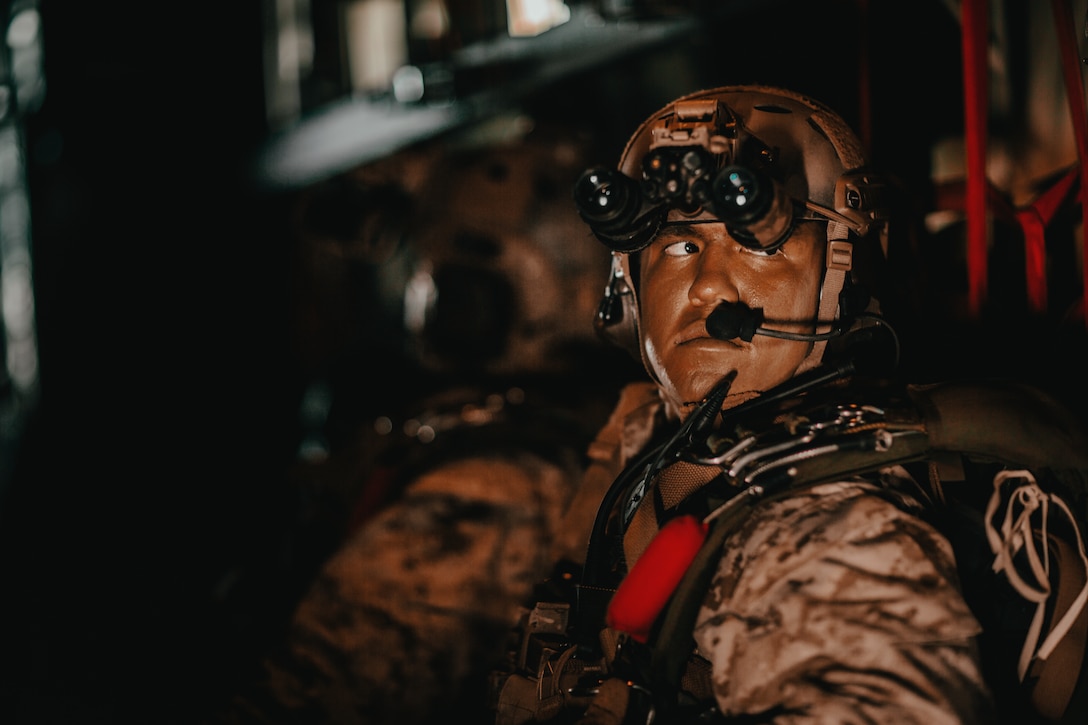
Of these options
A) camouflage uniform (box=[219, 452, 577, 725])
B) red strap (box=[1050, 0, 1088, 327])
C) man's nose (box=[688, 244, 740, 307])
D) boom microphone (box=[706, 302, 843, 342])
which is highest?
red strap (box=[1050, 0, 1088, 327])

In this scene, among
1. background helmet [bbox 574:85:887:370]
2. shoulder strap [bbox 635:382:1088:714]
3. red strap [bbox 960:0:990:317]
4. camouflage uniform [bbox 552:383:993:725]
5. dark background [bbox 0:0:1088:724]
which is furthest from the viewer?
dark background [bbox 0:0:1088:724]

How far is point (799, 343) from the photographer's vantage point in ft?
5.84

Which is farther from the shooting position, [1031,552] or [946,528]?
[946,528]

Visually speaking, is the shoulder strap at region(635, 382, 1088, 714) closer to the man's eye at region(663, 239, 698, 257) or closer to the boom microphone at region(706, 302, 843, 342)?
the boom microphone at region(706, 302, 843, 342)

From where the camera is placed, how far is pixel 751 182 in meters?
1.52

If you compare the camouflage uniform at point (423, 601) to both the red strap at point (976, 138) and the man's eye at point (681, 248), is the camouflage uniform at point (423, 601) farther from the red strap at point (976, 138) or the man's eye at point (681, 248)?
the red strap at point (976, 138)

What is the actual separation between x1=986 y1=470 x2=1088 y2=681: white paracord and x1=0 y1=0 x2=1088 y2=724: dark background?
2.22 meters

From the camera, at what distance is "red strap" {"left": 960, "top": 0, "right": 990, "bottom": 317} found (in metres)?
2.08

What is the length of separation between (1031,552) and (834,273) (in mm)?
621

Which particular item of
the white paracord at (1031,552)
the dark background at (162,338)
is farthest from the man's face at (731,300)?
the dark background at (162,338)

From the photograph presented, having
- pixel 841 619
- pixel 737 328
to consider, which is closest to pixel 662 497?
pixel 737 328

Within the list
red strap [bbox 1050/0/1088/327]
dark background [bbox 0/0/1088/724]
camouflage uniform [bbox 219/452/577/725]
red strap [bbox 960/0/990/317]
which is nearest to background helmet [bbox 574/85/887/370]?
red strap [bbox 960/0/990/317]

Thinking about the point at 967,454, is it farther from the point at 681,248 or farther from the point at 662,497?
the point at 681,248

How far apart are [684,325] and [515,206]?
76.6 inches
